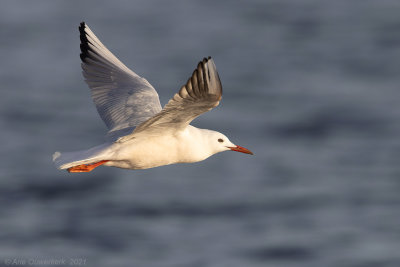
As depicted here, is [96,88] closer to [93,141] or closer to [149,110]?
[149,110]

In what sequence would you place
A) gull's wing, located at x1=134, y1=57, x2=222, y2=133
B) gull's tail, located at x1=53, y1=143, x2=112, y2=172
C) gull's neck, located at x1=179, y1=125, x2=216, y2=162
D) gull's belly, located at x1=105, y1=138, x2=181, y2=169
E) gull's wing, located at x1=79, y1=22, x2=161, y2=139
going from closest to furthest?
gull's wing, located at x1=134, y1=57, x2=222, y2=133 → gull's tail, located at x1=53, y1=143, x2=112, y2=172 → gull's belly, located at x1=105, y1=138, x2=181, y2=169 → gull's neck, located at x1=179, y1=125, x2=216, y2=162 → gull's wing, located at x1=79, y1=22, x2=161, y2=139

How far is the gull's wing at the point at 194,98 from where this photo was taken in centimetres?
894

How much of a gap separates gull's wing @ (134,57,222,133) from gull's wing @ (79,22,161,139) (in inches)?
63.6

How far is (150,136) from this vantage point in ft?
34.4

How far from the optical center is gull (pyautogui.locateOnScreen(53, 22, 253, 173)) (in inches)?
363

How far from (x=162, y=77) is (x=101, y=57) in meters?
12.1

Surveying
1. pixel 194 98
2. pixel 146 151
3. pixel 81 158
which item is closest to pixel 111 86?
pixel 146 151

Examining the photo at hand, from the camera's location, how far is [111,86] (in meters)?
12.2

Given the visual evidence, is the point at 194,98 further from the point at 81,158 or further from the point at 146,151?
the point at 81,158

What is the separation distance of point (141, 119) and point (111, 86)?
1041 mm

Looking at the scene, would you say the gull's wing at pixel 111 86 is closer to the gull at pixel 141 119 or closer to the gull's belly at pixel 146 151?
the gull at pixel 141 119

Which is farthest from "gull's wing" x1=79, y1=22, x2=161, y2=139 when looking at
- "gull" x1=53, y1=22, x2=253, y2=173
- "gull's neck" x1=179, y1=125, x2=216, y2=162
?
"gull's neck" x1=179, y1=125, x2=216, y2=162

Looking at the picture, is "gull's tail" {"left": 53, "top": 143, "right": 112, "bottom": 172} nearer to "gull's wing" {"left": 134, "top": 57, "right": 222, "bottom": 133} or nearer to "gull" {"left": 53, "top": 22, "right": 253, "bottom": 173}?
"gull" {"left": 53, "top": 22, "right": 253, "bottom": 173}

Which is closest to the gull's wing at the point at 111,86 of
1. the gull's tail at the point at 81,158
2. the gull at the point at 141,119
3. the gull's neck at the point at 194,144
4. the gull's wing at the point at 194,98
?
the gull at the point at 141,119
